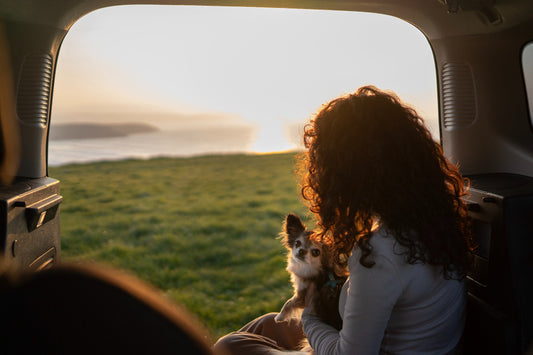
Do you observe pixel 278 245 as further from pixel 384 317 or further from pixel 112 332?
pixel 112 332

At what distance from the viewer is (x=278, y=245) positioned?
5418 millimetres

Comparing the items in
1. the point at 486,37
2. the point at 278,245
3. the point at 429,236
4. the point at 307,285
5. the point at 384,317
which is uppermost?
the point at 486,37

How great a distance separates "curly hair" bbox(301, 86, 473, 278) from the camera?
143 centimetres

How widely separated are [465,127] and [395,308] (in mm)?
1838

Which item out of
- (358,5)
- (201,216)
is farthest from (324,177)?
(201,216)

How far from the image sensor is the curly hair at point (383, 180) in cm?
143

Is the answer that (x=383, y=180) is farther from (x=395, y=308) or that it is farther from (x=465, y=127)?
(x=465, y=127)

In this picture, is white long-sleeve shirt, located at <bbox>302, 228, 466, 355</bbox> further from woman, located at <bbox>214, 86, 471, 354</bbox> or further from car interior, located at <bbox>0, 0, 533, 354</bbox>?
car interior, located at <bbox>0, 0, 533, 354</bbox>

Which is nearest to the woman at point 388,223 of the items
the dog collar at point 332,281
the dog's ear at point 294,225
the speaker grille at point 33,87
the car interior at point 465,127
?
the dog collar at point 332,281

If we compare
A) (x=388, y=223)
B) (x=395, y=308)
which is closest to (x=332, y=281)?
(x=395, y=308)

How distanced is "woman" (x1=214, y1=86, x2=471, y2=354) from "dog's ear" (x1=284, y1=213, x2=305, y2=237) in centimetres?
61

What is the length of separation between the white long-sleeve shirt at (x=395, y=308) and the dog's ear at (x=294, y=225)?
0.66 metres

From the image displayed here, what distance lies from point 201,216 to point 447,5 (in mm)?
4861

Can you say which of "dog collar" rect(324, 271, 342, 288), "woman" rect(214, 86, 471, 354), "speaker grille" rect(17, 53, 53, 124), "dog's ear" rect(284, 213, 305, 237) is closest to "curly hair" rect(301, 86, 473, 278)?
"woman" rect(214, 86, 471, 354)
